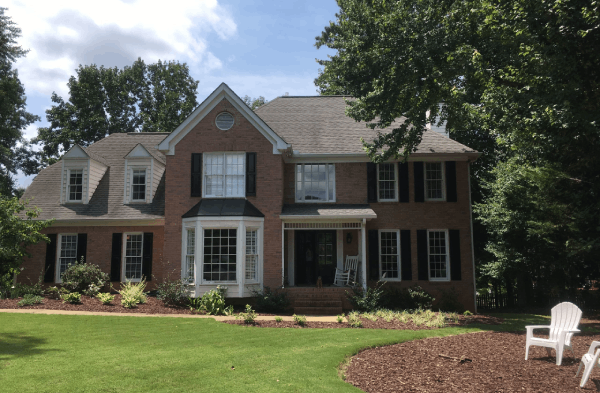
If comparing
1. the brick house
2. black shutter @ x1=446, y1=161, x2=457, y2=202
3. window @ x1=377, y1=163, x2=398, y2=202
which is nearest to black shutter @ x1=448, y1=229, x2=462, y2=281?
the brick house

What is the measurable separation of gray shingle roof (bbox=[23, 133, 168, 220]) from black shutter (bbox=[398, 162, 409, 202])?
10.2m

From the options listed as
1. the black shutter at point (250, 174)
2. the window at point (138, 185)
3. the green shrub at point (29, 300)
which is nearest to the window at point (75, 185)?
the window at point (138, 185)

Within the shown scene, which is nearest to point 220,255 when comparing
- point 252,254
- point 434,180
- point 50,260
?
point 252,254

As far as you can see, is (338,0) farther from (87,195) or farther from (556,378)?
(556,378)

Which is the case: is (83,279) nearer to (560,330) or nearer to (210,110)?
(210,110)

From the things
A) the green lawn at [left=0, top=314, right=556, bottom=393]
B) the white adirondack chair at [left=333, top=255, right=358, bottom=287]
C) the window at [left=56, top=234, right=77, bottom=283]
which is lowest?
the green lawn at [left=0, top=314, right=556, bottom=393]

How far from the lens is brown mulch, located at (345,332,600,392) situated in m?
6.87

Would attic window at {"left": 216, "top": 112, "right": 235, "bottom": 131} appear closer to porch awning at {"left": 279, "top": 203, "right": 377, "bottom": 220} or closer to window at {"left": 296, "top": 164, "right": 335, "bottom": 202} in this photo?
window at {"left": 296, "top": 164, "right": 335, "bottom": 202}

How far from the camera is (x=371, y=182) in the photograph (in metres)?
18.3

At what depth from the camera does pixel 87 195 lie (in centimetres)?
1916

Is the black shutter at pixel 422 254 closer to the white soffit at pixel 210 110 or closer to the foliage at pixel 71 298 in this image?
the white soffit at pixel 210 110

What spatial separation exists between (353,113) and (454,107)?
3.72m

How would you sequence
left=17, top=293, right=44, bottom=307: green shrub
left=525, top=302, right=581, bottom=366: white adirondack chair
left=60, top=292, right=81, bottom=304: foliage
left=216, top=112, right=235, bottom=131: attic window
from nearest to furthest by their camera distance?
left=525, top=302, right=581, bottom=366: white adirondack chair
left=17, top=293, right=44, bottom=307: green shrub
left=60, top=292, right=81, bottom=304: foliage
left=216, top=112, right=235, bottom=131: attic window

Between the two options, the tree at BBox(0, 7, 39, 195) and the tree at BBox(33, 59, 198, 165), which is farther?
the tree at BBox(33, 59, 198, 165)
